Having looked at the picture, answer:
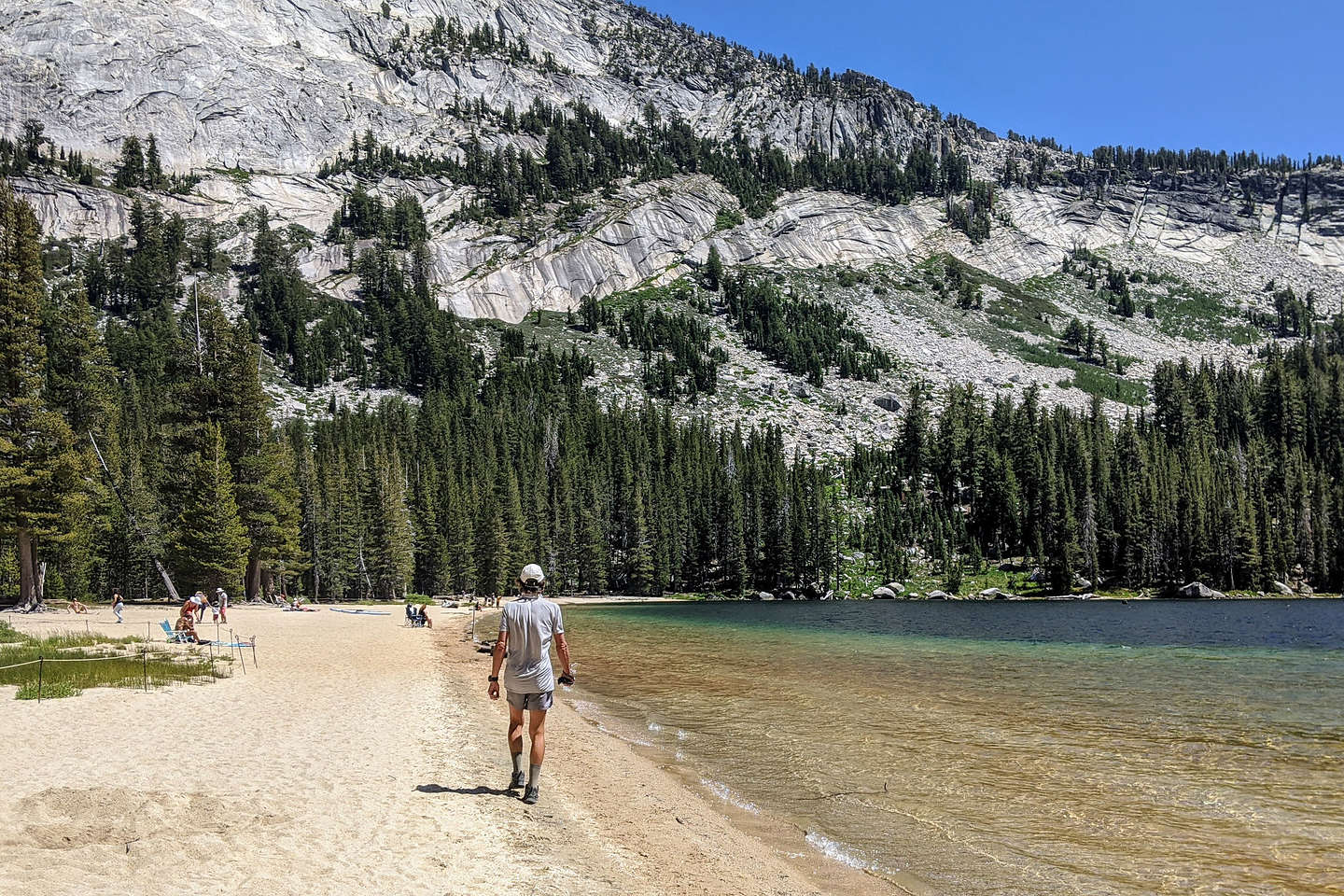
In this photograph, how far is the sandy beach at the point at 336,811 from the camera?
7.73m

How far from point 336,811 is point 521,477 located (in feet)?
391

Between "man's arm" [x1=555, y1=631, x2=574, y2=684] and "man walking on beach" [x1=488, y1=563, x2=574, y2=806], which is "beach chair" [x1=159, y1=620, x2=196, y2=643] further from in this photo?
"man's arm" [x1=555, y1=631, x2=574, y2=684]

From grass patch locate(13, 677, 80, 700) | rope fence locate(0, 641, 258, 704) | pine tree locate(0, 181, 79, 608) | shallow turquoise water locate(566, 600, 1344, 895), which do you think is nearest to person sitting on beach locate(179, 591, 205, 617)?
rope fence locate(0, 641, 258, 704)

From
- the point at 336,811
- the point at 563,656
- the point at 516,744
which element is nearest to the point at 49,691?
the point at 336,811

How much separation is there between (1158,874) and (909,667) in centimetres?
2232

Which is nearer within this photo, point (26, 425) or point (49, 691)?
point (49, 691)

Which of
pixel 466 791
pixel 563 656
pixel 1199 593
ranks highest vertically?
pixel 563 656

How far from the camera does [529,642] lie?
10.9m

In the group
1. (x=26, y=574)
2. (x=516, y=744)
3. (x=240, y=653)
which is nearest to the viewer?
(x=516, y=744)

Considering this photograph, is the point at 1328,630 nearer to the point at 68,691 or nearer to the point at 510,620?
the point at 510,620

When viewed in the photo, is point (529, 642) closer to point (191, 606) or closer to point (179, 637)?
point (179, 637)

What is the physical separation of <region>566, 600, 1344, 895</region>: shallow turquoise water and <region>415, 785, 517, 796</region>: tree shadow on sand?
4.10 meters

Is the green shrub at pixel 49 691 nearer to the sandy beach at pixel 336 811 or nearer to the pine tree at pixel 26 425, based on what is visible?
the sandy beach at pixel 336 811

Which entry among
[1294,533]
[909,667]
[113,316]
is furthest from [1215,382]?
[113,316]
